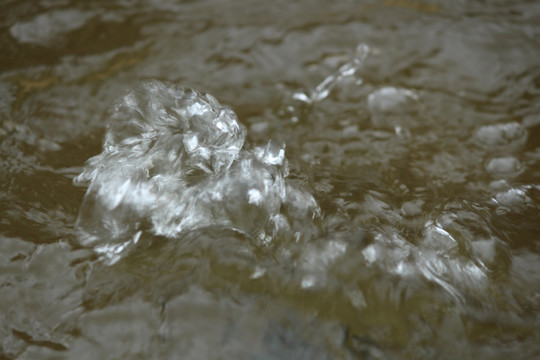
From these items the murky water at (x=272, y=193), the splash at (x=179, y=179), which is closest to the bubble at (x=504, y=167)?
the murky water at (x=272, y=193)

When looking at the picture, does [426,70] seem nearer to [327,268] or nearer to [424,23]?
[424,23]

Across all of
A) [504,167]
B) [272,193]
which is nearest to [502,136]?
[504,167]

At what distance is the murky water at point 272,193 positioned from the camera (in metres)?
1.32

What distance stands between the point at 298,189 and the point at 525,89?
1.36m

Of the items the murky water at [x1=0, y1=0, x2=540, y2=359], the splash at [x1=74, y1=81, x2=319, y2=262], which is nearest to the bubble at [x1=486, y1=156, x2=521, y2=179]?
the murky water at [x1=0, y1=0, x2=540, y2=359]

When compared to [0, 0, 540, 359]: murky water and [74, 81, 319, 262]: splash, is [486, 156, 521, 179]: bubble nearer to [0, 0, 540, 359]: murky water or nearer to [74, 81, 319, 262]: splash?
[0, 0, 540, 359]: murky water

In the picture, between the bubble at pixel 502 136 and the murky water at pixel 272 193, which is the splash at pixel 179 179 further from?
the bubble at pixel 502 136

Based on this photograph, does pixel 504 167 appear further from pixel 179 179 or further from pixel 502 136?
pixel 179 179

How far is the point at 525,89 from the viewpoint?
2391mm

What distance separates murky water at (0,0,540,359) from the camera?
132 cm

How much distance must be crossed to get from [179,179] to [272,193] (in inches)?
11.4

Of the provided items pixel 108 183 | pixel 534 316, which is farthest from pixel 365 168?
pixel 108 183

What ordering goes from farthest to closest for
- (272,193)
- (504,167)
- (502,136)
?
1. (502,136)
2. (504,167)
3. (272,193)

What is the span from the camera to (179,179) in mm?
1630
